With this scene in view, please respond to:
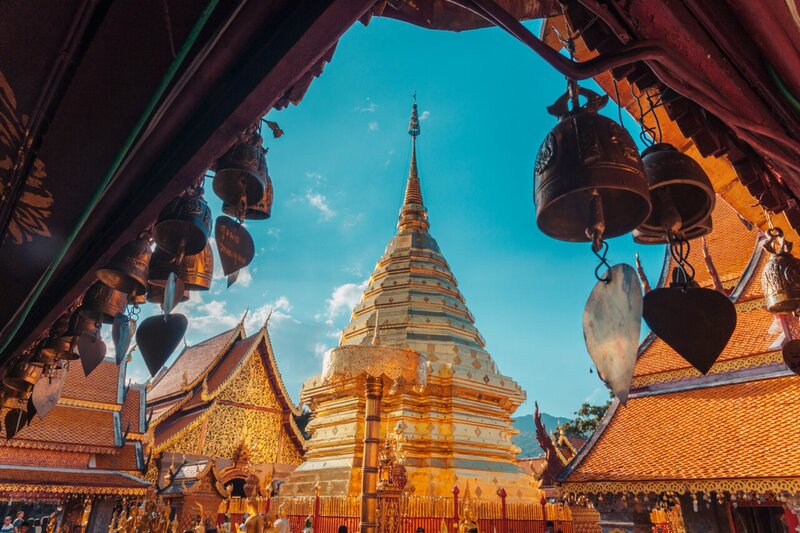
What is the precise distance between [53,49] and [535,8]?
2.10 meters

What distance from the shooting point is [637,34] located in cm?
155

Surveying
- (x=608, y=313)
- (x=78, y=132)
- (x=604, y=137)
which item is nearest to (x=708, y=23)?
(x=604, y=137)

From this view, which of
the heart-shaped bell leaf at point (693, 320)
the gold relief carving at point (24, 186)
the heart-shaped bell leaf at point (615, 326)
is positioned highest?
the gold relief carving at point (24, 186)

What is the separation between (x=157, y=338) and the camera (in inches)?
110

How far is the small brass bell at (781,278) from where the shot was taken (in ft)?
10.0

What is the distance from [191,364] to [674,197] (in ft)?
70.6

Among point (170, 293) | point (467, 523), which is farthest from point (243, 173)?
point (467, 523)

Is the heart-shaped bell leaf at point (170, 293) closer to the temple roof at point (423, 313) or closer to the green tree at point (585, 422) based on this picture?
the temple roof at point (423, 313)

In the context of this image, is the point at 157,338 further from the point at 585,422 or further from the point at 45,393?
the point at 585,422

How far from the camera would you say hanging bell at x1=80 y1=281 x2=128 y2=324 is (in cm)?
393

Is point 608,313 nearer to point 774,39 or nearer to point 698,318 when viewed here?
point 698,318

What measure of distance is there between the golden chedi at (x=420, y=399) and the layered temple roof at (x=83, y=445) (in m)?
4.49

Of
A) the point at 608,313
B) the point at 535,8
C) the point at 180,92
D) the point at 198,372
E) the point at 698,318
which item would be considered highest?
the point at 198,372

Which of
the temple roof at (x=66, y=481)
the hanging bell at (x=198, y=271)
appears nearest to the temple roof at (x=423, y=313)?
Answer: the temple roof at (x=66, y=481)
